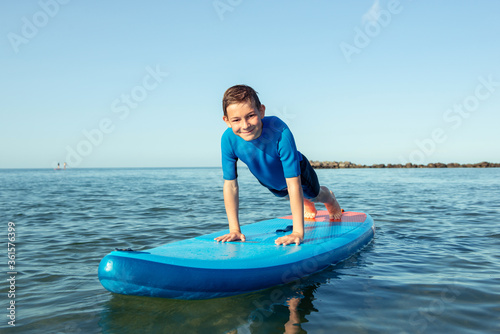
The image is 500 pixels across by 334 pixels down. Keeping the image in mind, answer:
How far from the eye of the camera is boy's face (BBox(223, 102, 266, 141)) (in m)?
3.31

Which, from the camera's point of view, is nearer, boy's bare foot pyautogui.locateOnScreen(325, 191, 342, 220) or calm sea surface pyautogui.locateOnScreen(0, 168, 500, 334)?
calm sea surface pyautogui.locateOnScreen(0, 168, 500, 334)

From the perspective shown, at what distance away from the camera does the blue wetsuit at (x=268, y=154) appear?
3.62 metres

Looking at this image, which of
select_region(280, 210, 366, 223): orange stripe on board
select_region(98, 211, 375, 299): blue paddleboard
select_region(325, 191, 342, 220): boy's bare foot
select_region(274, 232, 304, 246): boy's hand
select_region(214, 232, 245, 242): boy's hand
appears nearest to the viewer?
select_region(98, 211, 375, 299): blue paddleboard

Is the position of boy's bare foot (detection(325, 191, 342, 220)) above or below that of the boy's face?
below

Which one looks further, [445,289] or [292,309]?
[445,289]

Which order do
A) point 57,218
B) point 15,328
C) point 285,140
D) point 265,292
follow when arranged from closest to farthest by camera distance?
point 15,328
point 265,292
point 285,140
point 57,218

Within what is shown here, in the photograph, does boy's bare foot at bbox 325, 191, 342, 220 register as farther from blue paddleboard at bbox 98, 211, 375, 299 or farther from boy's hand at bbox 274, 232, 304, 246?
boy's hand at bbox 274, 232, 304, 246

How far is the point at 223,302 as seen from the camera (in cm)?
288

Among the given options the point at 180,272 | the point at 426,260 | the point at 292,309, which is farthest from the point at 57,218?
the point at 426,260

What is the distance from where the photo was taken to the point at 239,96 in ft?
10.8

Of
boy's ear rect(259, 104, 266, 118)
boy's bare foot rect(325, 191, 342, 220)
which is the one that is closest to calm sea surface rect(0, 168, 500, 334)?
boy's bare foot rect(325, 191, 342, 220)

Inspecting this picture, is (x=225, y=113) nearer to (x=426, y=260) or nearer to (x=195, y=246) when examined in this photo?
(x=195, y=246)

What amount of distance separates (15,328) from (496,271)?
14.1ft

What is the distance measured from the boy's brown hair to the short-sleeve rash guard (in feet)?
A: 1.20
